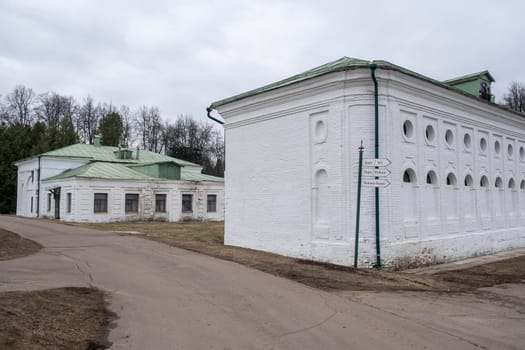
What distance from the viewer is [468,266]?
14633mm

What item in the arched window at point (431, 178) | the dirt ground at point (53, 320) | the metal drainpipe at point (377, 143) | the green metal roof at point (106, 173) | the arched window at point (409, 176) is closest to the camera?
the dirt ground at point (53, 320)

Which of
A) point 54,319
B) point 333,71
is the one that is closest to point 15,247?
point 54,319

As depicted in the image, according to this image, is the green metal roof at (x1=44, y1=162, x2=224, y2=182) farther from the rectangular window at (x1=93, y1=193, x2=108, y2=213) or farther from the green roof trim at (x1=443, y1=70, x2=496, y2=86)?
the green roof trim at (x1=443, y1=70, x2=496, y2=86)

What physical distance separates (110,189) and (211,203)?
9337 mm

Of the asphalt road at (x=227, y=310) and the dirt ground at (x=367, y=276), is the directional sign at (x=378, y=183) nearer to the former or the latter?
the dirt ground at (x=367, y=276)

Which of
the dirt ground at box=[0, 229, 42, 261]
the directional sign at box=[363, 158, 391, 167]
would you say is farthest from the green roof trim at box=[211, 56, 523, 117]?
the dirt ground at box=[0, 229, 42, 261]

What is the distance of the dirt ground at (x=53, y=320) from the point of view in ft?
17.8

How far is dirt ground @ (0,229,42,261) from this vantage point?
1347 centimetres

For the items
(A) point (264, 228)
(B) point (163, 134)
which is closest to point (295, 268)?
(A) point (264, 228)

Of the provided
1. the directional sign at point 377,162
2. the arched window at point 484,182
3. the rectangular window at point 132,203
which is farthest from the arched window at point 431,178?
the rectangular window at point 132,203

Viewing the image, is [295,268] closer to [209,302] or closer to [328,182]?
[328,182]

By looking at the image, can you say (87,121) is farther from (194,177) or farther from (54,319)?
(54,319)

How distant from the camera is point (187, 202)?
130 ft

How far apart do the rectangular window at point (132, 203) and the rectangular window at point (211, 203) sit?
655cm
